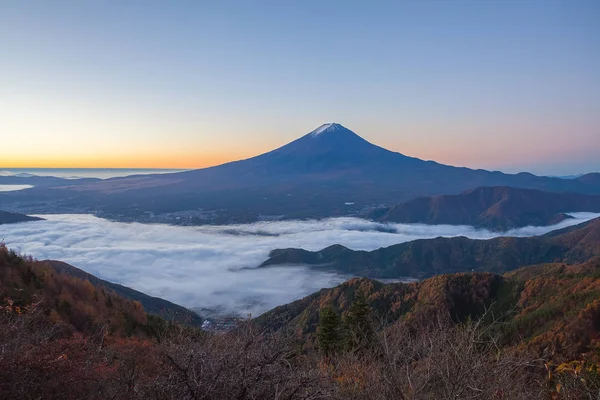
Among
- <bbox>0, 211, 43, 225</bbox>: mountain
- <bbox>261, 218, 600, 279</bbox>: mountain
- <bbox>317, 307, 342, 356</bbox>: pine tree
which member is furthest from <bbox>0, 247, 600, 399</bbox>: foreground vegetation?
<bbox>0, 211, 43, 225</bbox>: mountain

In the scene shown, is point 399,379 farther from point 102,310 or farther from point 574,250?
point 574,250

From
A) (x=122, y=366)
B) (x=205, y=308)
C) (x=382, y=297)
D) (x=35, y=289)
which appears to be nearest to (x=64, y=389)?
(x=122, y=366)

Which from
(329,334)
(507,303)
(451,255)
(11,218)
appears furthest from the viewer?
(11,218)

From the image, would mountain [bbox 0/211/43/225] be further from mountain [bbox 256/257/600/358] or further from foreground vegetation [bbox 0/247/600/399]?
foreground vegetation [bbox 0/247/600/399]

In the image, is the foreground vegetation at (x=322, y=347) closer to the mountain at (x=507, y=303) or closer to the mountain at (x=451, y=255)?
the mountain at (x=507, y=303)

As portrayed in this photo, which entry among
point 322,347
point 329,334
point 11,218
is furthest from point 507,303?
point 11,218

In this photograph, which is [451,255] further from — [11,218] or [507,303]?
[11,218]
